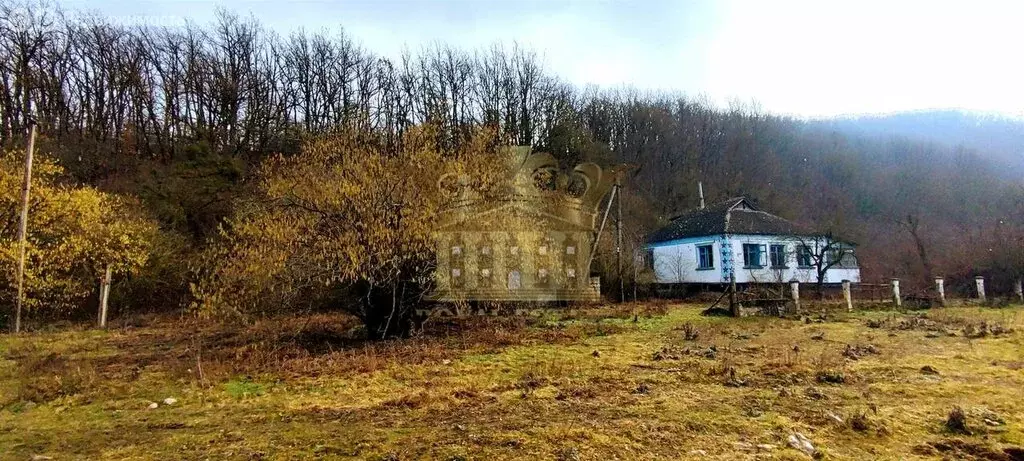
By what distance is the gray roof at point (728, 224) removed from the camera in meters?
26.6

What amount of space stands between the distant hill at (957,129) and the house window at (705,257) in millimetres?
40665

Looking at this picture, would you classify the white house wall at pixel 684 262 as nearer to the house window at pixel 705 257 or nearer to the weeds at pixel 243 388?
the house window at pixel 705 257

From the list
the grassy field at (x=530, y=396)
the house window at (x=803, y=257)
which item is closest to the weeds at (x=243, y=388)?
the grassy field at (x=530, y=396)

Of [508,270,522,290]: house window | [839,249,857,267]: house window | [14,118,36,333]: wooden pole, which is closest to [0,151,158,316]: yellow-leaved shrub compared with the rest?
[14,118,36,333]: wooden pole

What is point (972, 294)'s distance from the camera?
2261 cm

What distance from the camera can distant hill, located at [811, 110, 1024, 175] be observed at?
55.9m

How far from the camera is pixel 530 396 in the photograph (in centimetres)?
647

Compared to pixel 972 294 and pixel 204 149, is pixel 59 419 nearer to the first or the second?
pixel 204 149

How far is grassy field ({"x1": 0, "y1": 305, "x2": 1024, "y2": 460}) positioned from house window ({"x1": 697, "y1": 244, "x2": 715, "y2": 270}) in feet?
48.4

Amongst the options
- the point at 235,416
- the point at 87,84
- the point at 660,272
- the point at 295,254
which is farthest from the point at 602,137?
the point at 235,416

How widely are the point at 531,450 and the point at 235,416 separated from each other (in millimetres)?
3395

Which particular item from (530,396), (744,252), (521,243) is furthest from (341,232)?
(744,252)

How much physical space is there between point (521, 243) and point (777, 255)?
1856 centimetres

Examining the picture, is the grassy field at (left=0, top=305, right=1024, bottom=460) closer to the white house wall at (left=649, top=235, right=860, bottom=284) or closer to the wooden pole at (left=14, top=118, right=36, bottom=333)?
the wooden pole at (left=14, top=118, right=36, bottom=333)
